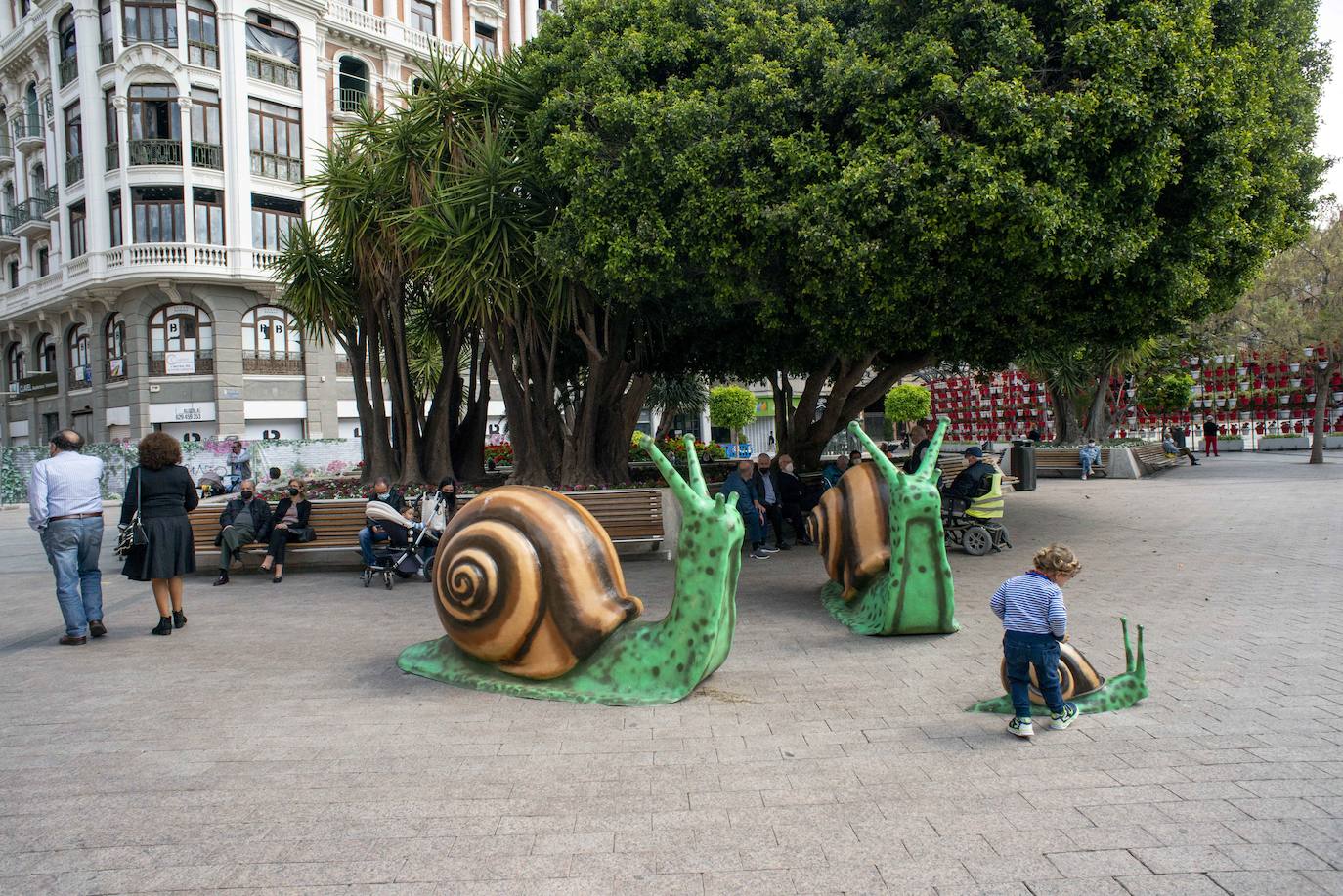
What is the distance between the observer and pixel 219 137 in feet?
87.7

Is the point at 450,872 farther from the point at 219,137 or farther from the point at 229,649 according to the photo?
the point at 219,137

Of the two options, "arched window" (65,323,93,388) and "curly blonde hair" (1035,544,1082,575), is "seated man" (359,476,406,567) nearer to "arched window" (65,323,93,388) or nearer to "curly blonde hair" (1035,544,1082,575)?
"curly blonde hair" (1035,544,1082,575)

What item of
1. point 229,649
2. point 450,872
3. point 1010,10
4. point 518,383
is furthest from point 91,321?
Result: point 450,872

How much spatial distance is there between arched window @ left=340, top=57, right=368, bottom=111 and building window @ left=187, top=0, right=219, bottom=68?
4476 millimetres

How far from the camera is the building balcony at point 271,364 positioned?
91.3ft

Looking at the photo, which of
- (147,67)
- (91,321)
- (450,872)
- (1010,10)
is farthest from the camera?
(91,321)

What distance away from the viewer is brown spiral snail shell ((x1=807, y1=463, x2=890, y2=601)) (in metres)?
6.84

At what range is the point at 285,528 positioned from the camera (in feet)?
32.5

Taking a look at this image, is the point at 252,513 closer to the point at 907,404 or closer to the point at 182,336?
the point at 182,336

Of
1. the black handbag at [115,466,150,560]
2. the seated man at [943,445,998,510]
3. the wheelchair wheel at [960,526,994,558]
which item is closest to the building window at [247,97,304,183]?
the black handbag at [115,466,150,560]

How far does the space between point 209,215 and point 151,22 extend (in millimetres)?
5814

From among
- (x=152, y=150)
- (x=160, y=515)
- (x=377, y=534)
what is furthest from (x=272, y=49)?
(x=160, y=515)

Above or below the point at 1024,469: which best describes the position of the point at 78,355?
above

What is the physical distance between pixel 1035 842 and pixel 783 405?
14.0m
